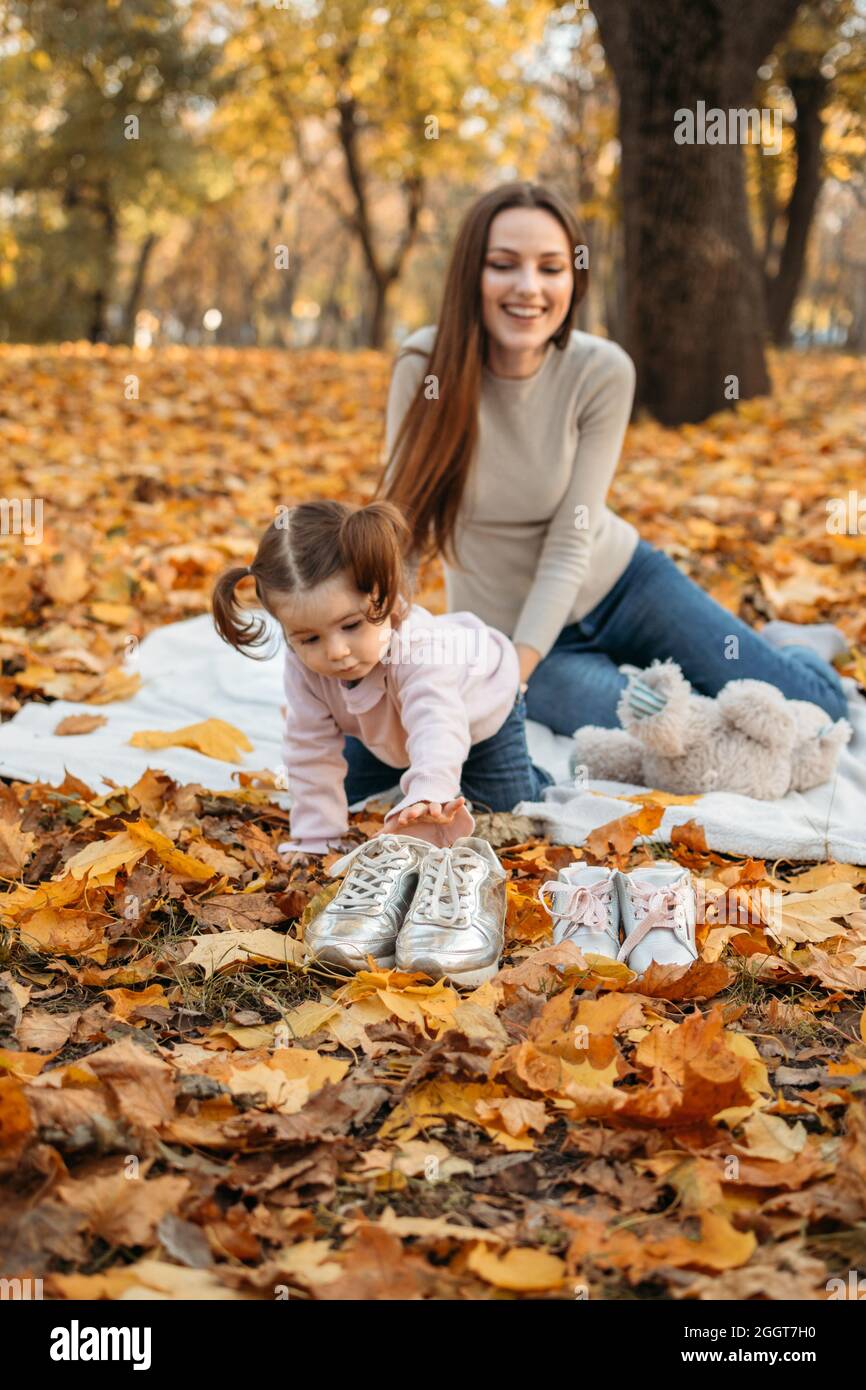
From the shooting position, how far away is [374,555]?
2.33m

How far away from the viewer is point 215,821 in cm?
284

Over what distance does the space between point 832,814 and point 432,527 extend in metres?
1.37

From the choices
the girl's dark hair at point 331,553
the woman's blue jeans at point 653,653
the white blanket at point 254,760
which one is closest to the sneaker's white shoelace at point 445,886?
the girl's dark hair at point 331,553

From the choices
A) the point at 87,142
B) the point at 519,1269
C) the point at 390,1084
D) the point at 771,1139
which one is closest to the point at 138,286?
the point at 87,142

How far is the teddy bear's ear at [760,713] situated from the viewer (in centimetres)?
294

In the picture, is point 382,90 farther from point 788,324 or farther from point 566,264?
point 566,264

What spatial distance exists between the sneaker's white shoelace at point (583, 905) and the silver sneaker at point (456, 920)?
108 millimetres

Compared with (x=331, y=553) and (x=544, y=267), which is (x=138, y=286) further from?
(x=331, y=553)

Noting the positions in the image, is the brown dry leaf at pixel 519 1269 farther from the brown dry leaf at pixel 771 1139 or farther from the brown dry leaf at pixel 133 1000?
the brown dry leaf at pixel 133 1000

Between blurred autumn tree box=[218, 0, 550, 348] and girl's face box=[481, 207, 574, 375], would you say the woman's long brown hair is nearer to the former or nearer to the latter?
girl's face box=[481, 207, 574, 375]

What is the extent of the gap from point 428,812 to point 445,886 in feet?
0.89

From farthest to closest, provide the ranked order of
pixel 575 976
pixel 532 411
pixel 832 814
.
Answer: pixel 532 411, pixel 832 814, pixel 575 976

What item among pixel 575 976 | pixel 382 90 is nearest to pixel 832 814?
pixel 575 976

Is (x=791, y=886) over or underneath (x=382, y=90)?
underneath
